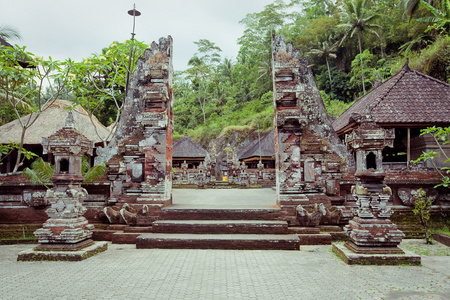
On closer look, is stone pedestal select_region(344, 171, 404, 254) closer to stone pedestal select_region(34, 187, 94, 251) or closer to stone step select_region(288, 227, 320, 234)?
stone step select_region(288, 227, 320, 234)

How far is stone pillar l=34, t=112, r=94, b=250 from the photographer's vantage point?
189 inches

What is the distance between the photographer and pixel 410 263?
171 inches

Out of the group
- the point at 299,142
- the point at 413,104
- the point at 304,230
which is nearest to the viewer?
the point at 304,230

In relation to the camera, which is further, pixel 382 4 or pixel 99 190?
pixel 382 4

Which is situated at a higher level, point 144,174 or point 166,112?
point 166,112

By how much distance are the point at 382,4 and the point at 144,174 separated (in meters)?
41.8

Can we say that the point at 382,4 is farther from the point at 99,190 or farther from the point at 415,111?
the point at 99,190

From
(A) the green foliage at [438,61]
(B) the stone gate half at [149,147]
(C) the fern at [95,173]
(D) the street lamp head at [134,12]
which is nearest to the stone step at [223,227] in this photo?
(B) the stone gate half at [149,147]

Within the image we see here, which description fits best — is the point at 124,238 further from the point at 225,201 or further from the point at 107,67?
the point at 107,67

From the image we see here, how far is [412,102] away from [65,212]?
12.7m

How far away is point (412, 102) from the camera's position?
39.5 feet

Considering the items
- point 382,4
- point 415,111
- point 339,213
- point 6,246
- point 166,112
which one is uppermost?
point 382,4

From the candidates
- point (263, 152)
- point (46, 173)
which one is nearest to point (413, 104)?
point (46, 173)

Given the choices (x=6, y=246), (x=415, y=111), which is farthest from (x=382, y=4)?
(x=6, y=246)
